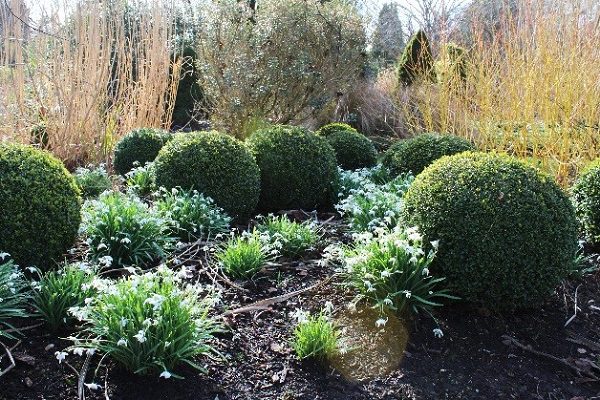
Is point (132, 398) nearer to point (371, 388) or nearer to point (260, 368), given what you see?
point (260, 368)

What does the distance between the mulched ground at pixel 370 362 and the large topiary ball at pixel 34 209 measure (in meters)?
0.71

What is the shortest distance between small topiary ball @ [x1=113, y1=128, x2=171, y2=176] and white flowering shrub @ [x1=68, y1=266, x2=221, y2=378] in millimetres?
4409

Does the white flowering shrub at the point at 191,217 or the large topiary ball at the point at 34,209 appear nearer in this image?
the large topiary ball at the point at 34,209

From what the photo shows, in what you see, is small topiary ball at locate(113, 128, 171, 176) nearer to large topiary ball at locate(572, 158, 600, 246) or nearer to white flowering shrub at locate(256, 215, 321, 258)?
white flowering shrub at locate(256, 215, 321, 258)

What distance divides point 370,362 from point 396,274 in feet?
1.92

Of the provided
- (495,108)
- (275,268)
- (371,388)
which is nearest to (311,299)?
(275,268)

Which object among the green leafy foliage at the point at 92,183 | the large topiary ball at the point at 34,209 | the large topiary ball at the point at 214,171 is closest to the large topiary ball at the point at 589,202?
the large topiary ball at the point at 214,171

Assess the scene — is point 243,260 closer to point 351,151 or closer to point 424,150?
A: point 424,150

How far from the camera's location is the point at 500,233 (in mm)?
3332

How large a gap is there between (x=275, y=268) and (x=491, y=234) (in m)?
1.53

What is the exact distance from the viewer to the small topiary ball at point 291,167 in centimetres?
561

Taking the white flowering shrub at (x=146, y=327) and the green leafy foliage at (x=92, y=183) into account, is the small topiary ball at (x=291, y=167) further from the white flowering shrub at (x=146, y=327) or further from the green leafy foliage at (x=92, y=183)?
the white flowering shrub at (x=146, y=327)

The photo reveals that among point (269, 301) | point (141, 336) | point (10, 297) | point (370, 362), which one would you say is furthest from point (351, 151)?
point (141, 336)

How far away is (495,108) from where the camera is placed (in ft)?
21.5
